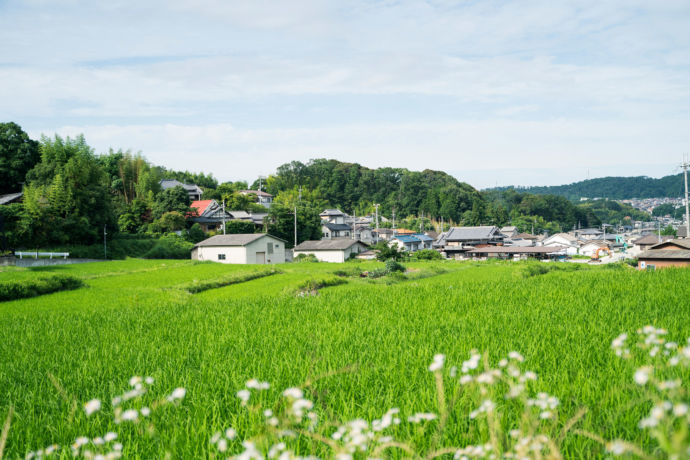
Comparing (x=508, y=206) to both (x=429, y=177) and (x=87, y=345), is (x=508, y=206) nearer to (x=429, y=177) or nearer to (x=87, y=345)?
(x=429, y=177)

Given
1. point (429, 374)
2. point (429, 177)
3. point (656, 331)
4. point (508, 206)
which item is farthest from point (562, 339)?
point (508, 206)

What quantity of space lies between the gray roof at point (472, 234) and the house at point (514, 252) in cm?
410

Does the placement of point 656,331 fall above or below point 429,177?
below

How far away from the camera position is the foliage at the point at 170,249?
3691cm

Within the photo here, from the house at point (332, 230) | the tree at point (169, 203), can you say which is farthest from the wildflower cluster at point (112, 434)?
the house at point (332, 230)

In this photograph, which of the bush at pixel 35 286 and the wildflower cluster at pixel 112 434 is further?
the bush at pixel 35 286

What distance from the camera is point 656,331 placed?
1942mm

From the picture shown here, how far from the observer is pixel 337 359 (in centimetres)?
518

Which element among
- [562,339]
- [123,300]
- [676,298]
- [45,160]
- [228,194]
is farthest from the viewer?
[228,194]

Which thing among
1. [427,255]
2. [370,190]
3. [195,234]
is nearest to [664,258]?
[427,255]

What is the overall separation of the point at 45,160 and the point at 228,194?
24.3 m

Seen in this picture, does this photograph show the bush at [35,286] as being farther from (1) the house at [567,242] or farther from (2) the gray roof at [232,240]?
(1) the house at [567,242]

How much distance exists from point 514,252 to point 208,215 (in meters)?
34.8

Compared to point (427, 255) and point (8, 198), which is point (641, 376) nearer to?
point (8, 198)
